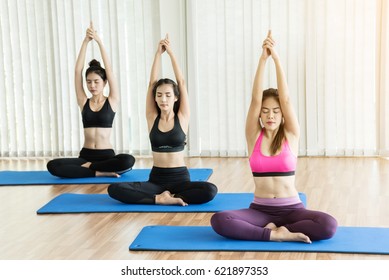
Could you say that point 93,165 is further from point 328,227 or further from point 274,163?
point 328,227

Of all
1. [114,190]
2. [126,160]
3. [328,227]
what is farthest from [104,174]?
[328,227]

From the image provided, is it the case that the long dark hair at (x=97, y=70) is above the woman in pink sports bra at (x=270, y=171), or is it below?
above

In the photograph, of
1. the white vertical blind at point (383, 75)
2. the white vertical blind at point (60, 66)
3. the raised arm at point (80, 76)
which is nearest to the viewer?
the raised arm at point (80, 76)

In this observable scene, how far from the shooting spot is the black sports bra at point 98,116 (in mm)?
6277

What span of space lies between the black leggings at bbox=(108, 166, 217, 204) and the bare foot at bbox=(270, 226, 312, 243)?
3.65 feet

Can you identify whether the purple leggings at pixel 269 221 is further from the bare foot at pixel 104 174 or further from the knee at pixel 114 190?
the bare foot at pixel 104 174

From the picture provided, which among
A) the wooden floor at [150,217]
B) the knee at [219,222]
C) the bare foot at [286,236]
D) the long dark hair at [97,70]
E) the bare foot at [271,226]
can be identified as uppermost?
the long dark hair at [97,70]

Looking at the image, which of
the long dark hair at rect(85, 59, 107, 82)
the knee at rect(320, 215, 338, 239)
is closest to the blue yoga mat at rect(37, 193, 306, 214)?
the knee at rect(320, 215, 338, 239)

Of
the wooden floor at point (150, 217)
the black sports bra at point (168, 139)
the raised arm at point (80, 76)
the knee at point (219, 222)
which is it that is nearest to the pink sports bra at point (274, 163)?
the knee at point (219, 222)

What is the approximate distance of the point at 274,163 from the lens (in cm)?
416

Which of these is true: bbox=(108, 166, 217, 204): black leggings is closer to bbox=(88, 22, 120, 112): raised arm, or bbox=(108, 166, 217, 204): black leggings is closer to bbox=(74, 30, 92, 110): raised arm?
bbox=(88, 22, 120, 112): raised arm

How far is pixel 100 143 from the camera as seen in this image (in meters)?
6.34

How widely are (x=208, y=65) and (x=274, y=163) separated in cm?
351
